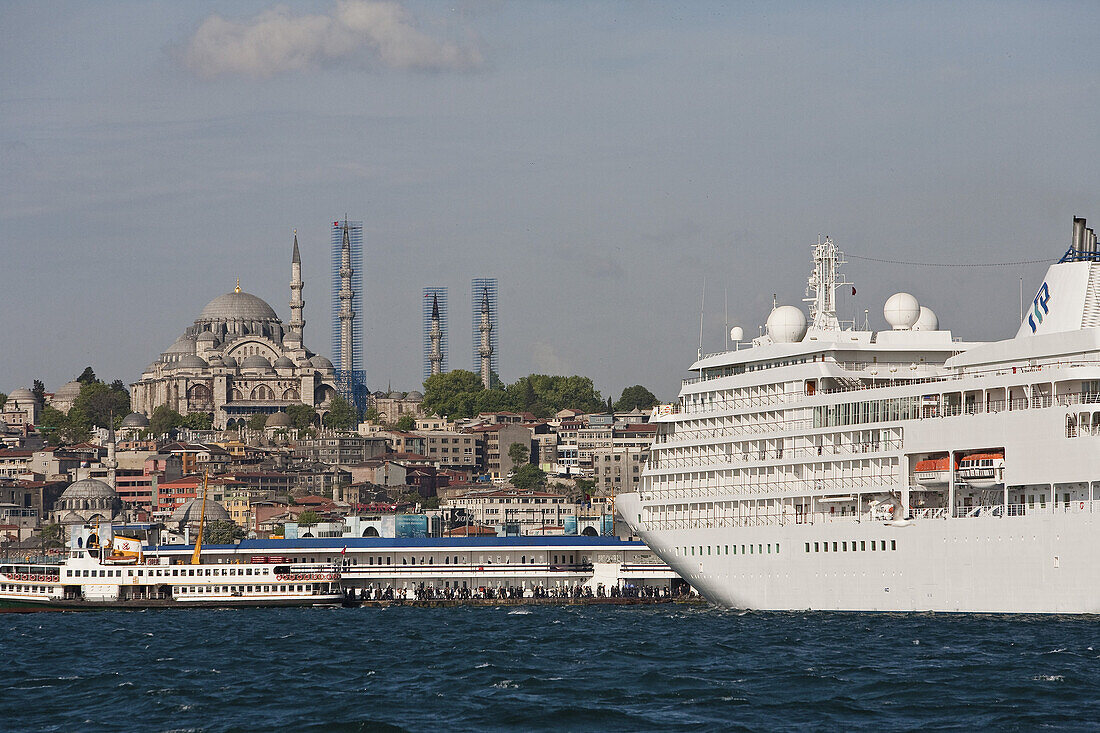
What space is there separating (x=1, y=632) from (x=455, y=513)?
7438 centimetres

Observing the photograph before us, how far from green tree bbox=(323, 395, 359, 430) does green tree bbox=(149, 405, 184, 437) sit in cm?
1581

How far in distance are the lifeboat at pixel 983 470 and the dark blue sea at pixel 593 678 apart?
3.86m

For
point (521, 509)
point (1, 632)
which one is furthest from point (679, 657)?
point (521, 509)

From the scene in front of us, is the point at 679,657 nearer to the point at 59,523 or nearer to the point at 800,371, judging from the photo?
the point at 800,371

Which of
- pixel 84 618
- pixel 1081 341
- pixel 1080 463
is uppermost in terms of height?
pixel 1081 341

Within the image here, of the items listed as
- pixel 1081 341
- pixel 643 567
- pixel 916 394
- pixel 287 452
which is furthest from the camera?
pixel 287 452

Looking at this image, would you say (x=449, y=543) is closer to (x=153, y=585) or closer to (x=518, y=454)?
(x=153, y=585)

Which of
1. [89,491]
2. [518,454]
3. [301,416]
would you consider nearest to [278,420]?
[301,416]

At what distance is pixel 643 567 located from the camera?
8575cm

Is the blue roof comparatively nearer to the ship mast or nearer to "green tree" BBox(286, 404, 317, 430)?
the ship mast

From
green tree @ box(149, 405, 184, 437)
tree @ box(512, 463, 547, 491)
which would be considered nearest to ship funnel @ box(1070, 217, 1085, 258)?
tree @ box(512, 463, 547, 491)

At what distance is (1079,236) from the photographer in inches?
2146

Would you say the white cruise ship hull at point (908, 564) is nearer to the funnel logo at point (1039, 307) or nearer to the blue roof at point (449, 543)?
the funnel logo at point (1039, 307)

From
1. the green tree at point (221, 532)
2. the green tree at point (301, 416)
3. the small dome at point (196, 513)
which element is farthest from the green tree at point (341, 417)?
the green tree at point (221, 532)
